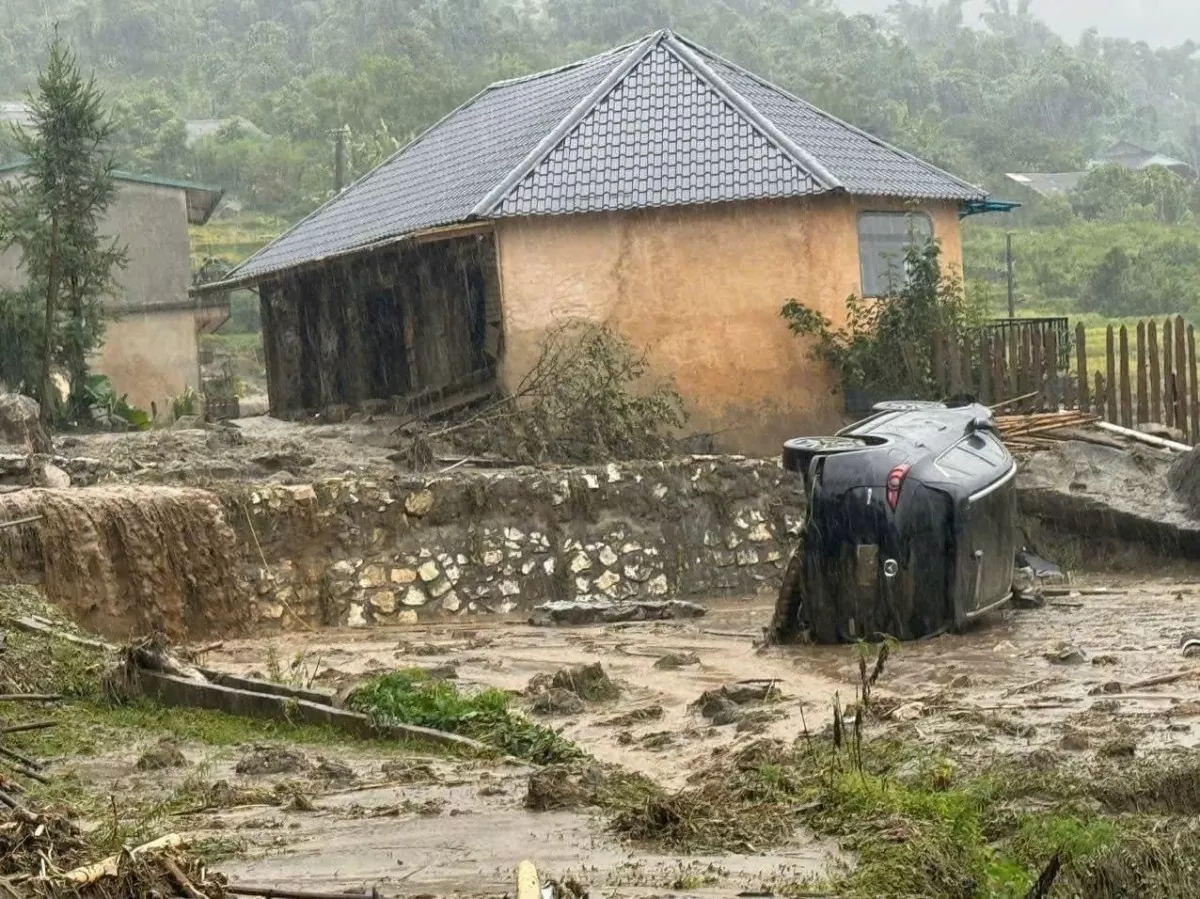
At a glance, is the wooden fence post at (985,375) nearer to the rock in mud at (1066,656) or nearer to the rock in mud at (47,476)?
the rock in mud at (1066,656)

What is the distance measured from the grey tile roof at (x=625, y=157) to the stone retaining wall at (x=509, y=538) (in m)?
6.55

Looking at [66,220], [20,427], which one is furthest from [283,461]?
[66,220]

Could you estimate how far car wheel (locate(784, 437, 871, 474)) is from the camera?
39.6ft

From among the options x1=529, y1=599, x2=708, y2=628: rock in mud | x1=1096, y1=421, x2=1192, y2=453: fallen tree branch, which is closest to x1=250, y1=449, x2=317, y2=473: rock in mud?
x1=529, y1=599, x2=708, y2=628: rock in mud

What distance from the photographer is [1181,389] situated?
65.2 feet

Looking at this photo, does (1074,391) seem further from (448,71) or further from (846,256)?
(448,71)

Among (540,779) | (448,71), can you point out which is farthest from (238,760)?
(448,71)

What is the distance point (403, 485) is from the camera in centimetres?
1603

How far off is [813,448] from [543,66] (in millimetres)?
67950

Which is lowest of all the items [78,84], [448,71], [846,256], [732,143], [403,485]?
[403,485]

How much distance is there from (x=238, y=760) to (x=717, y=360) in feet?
50.1

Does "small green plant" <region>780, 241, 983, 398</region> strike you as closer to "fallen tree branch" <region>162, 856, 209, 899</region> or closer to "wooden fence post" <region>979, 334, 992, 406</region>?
"wooden fence post" <region>979, 334, 992, 406</region>

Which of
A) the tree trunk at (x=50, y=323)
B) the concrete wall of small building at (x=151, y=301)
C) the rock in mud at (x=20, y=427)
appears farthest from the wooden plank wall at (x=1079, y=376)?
the concrete wall of small building at (x=151, y=301)

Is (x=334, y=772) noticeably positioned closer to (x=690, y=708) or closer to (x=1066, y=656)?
(x=690, y=708)
